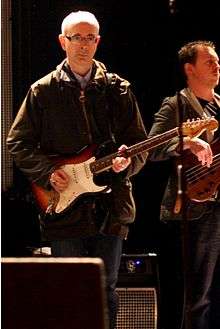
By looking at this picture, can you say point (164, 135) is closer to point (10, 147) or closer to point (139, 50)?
point (10, 147)

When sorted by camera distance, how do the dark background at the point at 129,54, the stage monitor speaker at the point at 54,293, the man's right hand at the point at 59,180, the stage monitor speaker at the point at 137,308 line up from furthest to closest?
the dark background at the point at 129,54, the stage monitor speaker at the point at 137,308, the man's right hand at the point at 59,180, the stage monitor speaker at the point at 54,293

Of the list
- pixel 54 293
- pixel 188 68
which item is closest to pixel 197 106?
pixel 188 68

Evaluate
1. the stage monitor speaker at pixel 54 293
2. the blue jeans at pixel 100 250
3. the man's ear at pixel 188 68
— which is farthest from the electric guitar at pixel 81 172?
the stage monitor speaker at pixel 54 293

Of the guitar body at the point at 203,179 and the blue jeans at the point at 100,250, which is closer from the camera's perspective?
the blue jeans at the point at 100,250

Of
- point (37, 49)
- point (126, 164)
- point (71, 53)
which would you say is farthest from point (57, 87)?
point (37, 49)

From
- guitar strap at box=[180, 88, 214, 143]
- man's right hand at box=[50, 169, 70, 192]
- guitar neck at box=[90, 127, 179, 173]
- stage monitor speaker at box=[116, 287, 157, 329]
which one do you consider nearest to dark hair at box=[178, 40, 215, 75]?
guitar strap at box=[180, 88, 214, 143]

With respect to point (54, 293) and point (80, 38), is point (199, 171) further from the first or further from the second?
point (54, 293)

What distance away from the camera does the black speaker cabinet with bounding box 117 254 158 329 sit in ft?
13.8

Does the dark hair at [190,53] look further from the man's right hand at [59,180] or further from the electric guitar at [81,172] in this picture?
the man's right hand at [59,180]

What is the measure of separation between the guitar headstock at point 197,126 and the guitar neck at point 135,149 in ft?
0.19

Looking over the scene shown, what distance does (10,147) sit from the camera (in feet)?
12.4

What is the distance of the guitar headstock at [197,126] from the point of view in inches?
149

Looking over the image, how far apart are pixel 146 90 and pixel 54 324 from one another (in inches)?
119

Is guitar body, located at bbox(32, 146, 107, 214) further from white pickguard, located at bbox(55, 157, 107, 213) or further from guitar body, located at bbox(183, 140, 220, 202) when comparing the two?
guitar body, located at bbox(183, 140, 220, 202)
